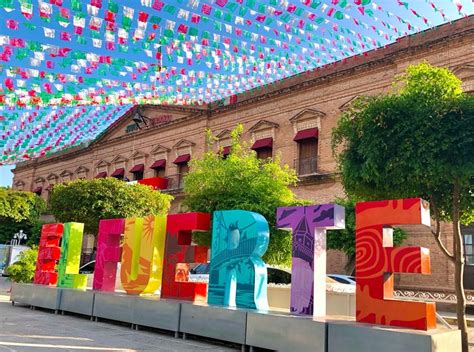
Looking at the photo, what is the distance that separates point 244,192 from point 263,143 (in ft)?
29.7

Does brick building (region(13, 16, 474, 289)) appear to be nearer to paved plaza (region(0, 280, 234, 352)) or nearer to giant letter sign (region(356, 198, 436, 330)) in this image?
giant letter sign (region(356, 198, 436, 330))

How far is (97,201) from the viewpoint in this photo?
59.9 ft

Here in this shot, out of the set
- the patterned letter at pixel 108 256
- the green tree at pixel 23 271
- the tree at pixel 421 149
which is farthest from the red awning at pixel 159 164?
the tree at pixel 421 149

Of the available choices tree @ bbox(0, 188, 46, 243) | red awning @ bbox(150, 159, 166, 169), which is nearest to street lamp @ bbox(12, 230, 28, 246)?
tree @ bbox(0, 188, 46, 243)

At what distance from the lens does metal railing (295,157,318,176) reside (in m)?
19.3

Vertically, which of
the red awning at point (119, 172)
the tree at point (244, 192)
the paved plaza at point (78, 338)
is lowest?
the paved plaza at point (78, 338)

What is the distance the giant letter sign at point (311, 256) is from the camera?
6848 mm

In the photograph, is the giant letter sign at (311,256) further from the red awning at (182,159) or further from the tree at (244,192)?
the red awning at (182,159)

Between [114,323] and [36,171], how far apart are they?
3100cm

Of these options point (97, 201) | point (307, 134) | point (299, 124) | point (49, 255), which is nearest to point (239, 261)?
point (49, 255)

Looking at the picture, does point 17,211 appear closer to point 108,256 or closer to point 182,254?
point 108,256

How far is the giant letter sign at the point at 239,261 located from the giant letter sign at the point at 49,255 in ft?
17.2

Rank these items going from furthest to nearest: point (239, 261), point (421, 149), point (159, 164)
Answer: point (159, 164) < point (239, 261) < point (421, 149)

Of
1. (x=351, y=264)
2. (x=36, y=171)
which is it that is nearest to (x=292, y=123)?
(x=351, y=264)
